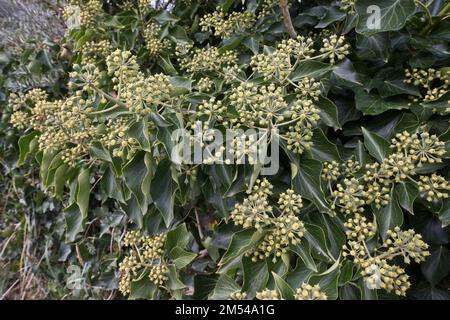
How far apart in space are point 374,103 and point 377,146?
0.24m

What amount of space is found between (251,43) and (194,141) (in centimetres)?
75

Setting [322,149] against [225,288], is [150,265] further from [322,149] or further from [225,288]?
[322,149]

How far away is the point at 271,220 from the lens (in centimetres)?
97

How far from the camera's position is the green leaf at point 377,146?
1.11 m

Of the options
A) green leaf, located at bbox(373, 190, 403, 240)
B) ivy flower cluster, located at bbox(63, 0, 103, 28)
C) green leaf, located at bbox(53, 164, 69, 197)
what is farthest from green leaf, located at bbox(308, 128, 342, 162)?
ivy flower cluster, located at bbox(63, 0, 103, 28)

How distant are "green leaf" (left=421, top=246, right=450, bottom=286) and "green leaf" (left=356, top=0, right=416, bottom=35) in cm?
80

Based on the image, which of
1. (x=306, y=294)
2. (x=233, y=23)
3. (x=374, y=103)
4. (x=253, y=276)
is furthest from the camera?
(x=233, y=23)

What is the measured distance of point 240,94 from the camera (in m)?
1.02

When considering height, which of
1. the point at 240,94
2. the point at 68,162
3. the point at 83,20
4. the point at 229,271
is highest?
the point at 83,20

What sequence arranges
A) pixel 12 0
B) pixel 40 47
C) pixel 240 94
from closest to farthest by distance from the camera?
pixel 240 94 → pixel 40 47 → pixel 12 0

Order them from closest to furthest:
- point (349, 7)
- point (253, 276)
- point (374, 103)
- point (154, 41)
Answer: point (253, 276), point (374, 103), point (349, 7), point (154, 41)

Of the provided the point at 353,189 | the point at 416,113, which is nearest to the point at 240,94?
the point at 353,189

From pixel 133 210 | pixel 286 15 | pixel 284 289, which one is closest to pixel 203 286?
pixel 133 210
